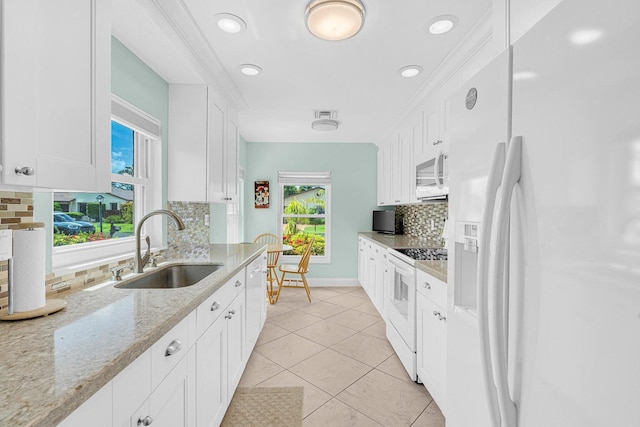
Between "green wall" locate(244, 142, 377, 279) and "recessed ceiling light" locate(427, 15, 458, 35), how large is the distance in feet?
10.4

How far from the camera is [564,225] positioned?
23.5 inches

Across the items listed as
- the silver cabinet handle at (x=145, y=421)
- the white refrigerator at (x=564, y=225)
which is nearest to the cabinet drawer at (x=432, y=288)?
the white refrigerator at (x=564, y=225)

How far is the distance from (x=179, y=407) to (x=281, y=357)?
62.0 inches

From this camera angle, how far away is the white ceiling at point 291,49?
67.9 inches

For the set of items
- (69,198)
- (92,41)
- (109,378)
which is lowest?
(109,378)

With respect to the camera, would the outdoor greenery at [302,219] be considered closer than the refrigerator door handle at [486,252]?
No

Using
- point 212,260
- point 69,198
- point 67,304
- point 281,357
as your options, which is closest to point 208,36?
point 69,198

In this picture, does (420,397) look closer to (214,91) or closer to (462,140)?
(462,140)

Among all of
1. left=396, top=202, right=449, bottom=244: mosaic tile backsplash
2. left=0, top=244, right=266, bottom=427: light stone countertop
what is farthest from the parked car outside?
left=396, top=202, right=449, bottom=244: mosaic tile backsplash

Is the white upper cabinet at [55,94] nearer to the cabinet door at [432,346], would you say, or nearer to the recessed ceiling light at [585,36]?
the recessed ceiling light at [585,36]

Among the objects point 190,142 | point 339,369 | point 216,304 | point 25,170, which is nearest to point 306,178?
point 190,142

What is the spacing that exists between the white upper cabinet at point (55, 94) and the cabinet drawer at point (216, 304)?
65 centimetres

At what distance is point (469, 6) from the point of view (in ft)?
5.67

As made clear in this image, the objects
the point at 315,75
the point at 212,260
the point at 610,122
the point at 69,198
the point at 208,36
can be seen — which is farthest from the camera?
the point at 315,75
